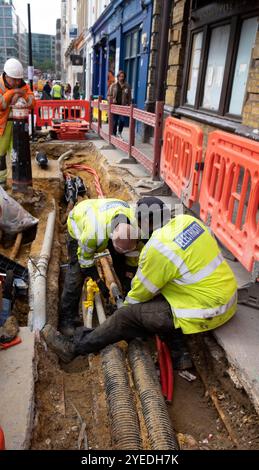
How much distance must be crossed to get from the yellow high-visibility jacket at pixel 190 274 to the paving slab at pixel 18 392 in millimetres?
1006

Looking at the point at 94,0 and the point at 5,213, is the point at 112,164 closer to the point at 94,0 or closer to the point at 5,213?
the point at 5,213

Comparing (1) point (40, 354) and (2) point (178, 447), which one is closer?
(2) point (178, 447)

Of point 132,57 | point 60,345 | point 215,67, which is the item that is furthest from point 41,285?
point 132,57

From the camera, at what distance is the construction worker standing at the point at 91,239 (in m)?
3.24

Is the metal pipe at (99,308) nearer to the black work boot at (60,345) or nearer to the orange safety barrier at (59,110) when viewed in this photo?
the black work boot at (60,345)

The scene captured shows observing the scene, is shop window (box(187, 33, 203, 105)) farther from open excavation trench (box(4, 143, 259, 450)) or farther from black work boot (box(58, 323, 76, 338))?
open excavation trench (box(4, 143, 259, 450))

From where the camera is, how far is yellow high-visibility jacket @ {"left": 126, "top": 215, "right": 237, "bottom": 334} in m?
2.74

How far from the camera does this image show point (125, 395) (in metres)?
2.69

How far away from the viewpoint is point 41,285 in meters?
4.00

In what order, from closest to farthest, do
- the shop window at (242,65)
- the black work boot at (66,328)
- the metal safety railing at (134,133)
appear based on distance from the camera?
1. the black work boot at (66,328)
2. the shop window at (242,65)
3. the metal safety railing at (134,133)

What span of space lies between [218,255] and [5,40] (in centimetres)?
10711

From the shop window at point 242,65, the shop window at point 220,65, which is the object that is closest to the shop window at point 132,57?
the shop window at point 220,65

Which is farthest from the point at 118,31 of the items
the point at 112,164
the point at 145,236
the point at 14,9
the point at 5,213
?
the point at 14,9

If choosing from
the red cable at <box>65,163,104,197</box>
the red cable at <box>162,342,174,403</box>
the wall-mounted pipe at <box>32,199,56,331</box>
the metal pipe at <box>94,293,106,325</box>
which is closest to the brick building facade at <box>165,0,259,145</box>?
the red cable at <box>65,163,104,197</box>
